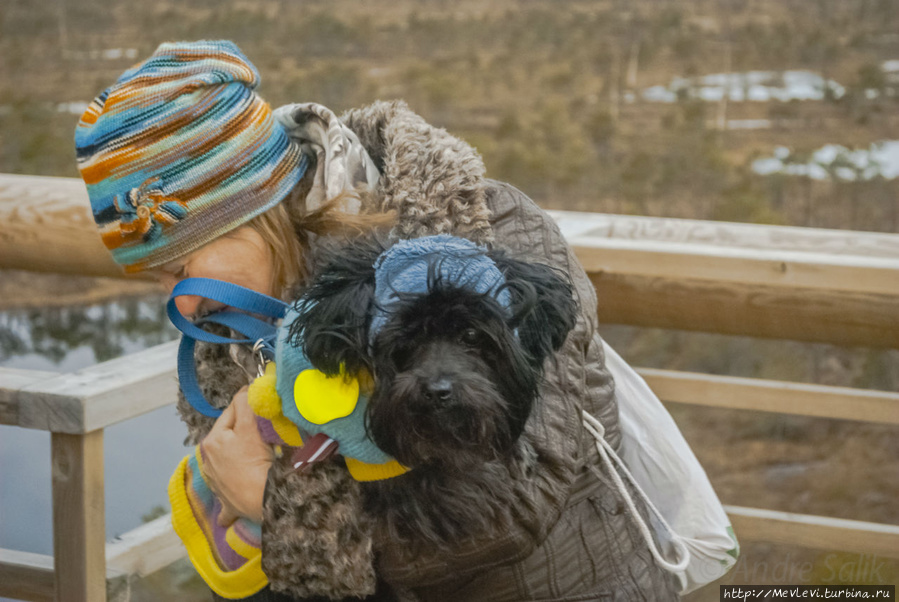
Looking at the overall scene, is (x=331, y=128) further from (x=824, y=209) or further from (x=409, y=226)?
(x=824, y=209)

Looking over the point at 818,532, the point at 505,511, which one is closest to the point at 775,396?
the point at 818,532

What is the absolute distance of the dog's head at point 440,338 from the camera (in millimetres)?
916

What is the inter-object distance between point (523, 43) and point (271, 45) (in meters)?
2.55

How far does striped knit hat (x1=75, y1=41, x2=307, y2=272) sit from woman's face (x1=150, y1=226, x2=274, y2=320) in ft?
0.08

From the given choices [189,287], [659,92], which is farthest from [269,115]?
[659,92]

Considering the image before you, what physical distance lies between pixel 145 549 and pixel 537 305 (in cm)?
136

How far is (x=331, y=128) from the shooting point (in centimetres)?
128

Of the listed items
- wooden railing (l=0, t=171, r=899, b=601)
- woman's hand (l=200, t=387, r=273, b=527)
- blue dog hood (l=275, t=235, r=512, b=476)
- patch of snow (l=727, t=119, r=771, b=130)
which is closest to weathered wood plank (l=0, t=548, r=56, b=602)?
wooden railing (l=0, t=171, r=899, b=601)

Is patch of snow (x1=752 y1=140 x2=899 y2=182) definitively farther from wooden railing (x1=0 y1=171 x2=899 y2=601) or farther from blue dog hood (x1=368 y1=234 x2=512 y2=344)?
blue dog hood (x1=368 y1=234 x2=512 y2=344)

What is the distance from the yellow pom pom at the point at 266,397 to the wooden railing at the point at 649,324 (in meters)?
0.75

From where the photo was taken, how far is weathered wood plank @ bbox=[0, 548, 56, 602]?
5.81 ft

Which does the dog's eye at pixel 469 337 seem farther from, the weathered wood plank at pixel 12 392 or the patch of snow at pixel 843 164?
the patch of snow at pixel 843 164

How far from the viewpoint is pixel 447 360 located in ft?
3.03

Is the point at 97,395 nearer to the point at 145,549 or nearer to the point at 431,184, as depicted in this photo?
the point at 145,549
